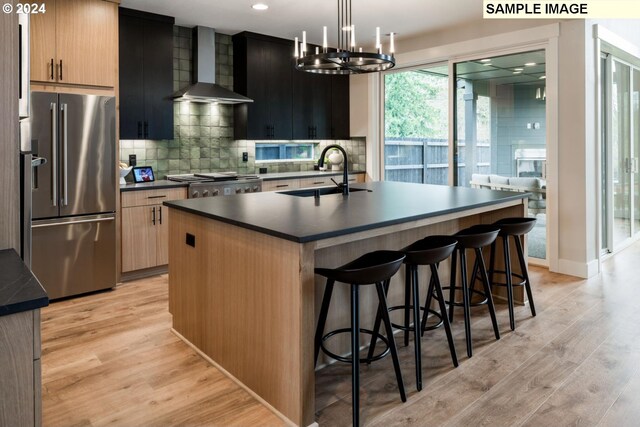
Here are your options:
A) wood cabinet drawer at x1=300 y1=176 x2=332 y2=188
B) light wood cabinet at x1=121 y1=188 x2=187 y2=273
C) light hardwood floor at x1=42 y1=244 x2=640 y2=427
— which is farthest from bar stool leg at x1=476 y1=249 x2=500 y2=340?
wood cabinet drawer at x1=300 y1=176 x2=332 y2=188

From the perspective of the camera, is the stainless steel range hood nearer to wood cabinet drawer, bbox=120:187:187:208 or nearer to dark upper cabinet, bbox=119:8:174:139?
dark upper cabinet, bbox=119:8:174:139

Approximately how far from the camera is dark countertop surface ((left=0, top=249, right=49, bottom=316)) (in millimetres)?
1164

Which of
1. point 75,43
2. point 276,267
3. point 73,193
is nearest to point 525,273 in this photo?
point 276,267

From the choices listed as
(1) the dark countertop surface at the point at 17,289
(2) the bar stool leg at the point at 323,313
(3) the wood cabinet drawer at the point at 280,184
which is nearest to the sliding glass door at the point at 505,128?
(3) the wood cabinet drawer at the point at 280,184

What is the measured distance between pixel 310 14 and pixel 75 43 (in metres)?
2.21

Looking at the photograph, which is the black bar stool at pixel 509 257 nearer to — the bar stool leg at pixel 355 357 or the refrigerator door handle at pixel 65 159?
the bar stool leg at pixel 355 357

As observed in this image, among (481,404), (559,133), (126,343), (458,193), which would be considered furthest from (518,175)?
(126,343)

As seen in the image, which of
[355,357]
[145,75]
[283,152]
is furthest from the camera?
[283,152]

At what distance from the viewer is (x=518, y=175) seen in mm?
5184

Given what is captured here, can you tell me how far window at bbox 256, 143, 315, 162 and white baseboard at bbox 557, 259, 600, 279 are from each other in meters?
3.43

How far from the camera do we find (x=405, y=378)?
263cm

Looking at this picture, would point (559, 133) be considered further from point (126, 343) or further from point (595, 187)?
point (126, 343)

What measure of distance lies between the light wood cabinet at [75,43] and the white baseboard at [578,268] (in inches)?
178

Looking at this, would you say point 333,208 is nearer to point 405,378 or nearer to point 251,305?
point 251,305
